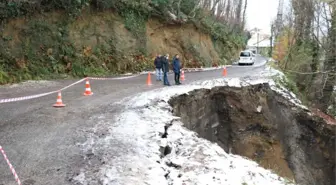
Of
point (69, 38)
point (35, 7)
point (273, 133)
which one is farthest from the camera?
point (69, 38)

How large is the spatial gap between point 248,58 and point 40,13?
28.2 meters

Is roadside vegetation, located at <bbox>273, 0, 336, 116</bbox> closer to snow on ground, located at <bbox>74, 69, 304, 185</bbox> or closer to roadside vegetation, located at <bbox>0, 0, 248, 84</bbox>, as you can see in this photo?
roadside vegetation, located at <bbox>0, 0, 248, 84</bbox>

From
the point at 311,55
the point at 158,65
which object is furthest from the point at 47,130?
the point at 311,55

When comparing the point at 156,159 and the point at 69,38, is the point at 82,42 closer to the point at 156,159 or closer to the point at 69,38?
the point at 69,38

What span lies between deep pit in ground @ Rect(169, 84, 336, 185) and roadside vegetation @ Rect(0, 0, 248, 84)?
8.00m

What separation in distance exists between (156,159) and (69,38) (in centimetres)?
1469

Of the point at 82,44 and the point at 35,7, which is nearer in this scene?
the point at 35,7

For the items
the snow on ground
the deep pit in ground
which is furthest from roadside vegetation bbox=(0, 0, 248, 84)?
the snow on ground

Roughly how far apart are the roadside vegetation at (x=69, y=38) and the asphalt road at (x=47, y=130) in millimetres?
2920

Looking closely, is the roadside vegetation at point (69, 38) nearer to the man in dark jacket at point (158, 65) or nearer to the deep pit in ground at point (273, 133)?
the man in dark jacket at point (158, 65)

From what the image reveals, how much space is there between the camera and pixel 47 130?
346 inches

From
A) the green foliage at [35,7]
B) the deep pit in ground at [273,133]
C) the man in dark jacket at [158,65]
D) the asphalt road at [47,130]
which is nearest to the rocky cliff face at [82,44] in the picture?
the green foliage at [35,7]

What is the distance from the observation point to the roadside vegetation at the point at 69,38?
17.0m

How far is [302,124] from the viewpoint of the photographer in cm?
1830
